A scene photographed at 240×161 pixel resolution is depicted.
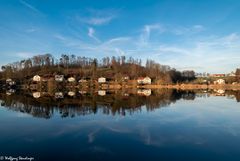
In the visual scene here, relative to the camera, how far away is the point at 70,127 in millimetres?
14742

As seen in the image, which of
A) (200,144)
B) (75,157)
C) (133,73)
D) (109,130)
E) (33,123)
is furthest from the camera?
(133,73)

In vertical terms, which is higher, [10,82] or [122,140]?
[10,82]

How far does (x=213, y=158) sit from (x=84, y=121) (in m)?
9.80

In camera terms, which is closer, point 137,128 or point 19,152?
point 19,152

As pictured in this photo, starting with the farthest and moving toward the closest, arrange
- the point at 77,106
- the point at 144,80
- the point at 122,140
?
1. the point at 144,80
2. the point at 77,106
3. the point at 122,140

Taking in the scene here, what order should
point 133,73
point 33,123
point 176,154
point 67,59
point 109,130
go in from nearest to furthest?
point 176,154, point 109,130, point 33,123, point 133,73, point 67,59

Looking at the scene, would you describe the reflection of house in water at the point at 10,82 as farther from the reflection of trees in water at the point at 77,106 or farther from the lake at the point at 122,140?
the lake at the point at 122,140

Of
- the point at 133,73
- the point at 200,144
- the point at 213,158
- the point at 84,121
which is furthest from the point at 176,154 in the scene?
the point at 133,73

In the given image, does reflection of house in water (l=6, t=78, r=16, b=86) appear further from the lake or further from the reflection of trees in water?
the lake

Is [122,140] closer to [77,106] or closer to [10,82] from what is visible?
[77,106]

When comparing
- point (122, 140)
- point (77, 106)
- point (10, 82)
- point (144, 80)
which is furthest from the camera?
point (144, 80)

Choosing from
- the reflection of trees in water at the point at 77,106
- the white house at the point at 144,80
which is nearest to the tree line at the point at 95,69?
the white house at the point at 144,80

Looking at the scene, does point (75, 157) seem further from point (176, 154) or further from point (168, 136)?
point (168, 136)

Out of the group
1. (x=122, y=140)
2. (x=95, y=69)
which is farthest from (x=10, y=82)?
(x=122, y=140)
